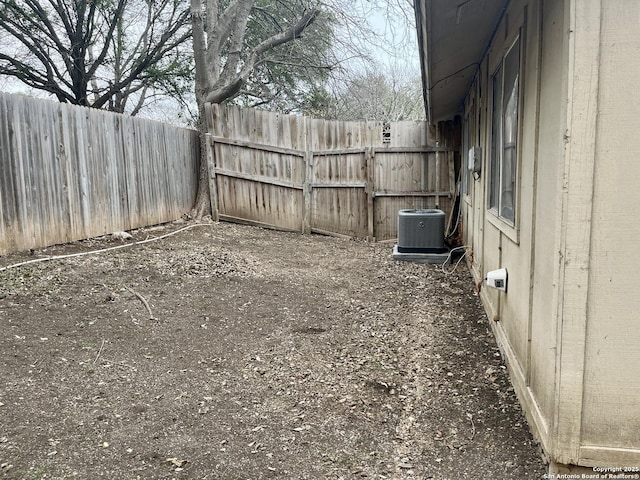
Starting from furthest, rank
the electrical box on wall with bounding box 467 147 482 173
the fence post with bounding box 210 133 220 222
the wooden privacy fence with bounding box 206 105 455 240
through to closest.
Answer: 1. the fence post with bounding box 210 133 220 222
2. the wooden privacy fence with bounding box 206 105 455 240
3. the electrical box on wall with bounding box 467 147 482 173

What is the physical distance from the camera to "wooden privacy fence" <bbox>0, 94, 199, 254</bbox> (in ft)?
16.1

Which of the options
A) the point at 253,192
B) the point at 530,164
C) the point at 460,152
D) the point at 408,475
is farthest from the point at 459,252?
the point at 408,475

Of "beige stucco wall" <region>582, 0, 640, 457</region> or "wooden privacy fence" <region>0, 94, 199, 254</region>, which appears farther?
"wooden privacy fence" <region>0, 94, 199, 254</region>

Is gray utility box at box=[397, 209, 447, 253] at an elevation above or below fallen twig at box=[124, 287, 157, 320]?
above

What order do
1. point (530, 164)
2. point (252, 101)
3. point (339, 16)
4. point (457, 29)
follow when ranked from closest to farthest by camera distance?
1. point (530, 164)
2. point (457, 29)
3. point (339, 16)
4. point (252, 101)

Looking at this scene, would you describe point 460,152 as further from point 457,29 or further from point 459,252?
point 457,29

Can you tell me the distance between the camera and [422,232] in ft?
22.9

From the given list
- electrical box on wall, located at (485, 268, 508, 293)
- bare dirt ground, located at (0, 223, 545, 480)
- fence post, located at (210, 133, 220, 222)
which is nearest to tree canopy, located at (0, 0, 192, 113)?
fence post, located at (210, 133, 220, 222)

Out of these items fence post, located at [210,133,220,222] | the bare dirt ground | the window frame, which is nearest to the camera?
the bare dirt ground

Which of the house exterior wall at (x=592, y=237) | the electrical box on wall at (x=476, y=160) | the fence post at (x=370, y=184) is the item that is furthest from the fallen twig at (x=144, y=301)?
the fence post at (x=370, y=184)

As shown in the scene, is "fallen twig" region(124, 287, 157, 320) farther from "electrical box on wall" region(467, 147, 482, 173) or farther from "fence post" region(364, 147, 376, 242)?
"fence post" region(364, 147, 376, 242)

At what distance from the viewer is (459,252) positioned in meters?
7.08

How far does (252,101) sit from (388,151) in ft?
20.5

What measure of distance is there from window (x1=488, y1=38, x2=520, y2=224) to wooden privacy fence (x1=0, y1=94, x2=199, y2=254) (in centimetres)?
469
